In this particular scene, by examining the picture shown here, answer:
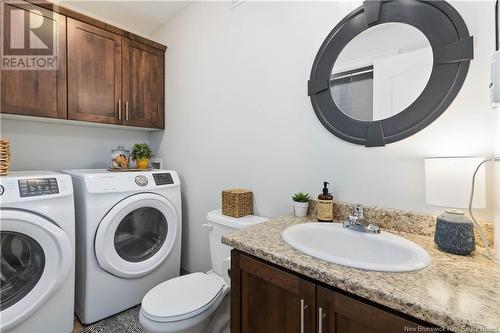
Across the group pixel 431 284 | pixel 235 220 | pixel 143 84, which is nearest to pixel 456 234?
pixel 431 284

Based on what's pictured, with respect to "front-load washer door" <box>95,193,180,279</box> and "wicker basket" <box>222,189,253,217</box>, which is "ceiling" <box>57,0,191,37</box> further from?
"wicker basket" <box>222,189,253,217</box>

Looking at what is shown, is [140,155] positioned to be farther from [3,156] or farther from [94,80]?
[3,156]

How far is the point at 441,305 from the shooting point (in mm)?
541

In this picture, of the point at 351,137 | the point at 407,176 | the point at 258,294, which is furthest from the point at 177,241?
the point at 407,176

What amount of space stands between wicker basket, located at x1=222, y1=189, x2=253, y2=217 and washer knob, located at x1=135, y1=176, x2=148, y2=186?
0.68 metres

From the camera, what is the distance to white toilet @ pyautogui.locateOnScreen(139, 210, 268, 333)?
1.10 m

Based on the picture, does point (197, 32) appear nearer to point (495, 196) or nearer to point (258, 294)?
point (258, 294)

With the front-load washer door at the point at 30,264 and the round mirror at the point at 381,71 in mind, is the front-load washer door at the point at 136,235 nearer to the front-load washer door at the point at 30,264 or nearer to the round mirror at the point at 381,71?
the front-load washer door at the point at 30,264

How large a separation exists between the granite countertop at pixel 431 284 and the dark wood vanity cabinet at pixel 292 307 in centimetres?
3

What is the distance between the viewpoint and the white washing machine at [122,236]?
5.10ft

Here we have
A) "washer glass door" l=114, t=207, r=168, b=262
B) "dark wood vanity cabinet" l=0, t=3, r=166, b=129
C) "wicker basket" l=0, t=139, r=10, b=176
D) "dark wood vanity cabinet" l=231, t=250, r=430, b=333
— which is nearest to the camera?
"dark wood vanity cabinet" l=231, t=250, r=430, b=333

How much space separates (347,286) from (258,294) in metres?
0.36

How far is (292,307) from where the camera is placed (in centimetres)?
78

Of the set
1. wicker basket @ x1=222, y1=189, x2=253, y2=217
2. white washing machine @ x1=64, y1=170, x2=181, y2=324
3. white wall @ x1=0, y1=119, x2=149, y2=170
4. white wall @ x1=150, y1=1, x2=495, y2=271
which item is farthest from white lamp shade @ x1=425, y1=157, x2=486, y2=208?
white wall @ x1=0, y1=119, x2=149, y2=170
